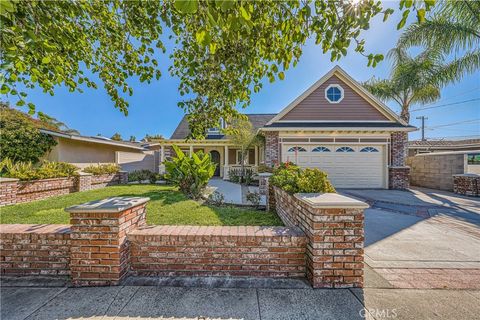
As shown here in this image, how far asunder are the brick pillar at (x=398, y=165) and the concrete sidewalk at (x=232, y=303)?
397 inches

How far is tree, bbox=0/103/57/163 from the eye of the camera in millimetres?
10930

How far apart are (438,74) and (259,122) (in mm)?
12151

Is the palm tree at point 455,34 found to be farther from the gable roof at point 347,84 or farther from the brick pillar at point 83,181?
the brick pillar at point 83,181

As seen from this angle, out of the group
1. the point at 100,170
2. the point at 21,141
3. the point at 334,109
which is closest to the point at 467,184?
the point at 334,109

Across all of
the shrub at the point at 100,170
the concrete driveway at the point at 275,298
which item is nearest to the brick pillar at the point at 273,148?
the concrete driveway at the point at 275,298

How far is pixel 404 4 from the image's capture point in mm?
→ 1861

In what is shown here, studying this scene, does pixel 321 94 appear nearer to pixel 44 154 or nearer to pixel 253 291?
pixel 253 291

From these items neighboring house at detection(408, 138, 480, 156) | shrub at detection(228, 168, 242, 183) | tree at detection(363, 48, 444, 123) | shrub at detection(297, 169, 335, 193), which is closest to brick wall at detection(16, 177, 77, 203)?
shrub at detection(228, 168, 242, 183)

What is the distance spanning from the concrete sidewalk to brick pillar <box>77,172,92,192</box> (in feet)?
27.2

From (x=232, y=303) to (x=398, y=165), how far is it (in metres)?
12.6

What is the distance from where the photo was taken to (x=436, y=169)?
1172 cm

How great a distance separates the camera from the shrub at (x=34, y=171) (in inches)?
287

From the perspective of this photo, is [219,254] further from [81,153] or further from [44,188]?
[81,153]

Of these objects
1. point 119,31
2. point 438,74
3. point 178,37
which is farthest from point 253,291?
point 438,74
